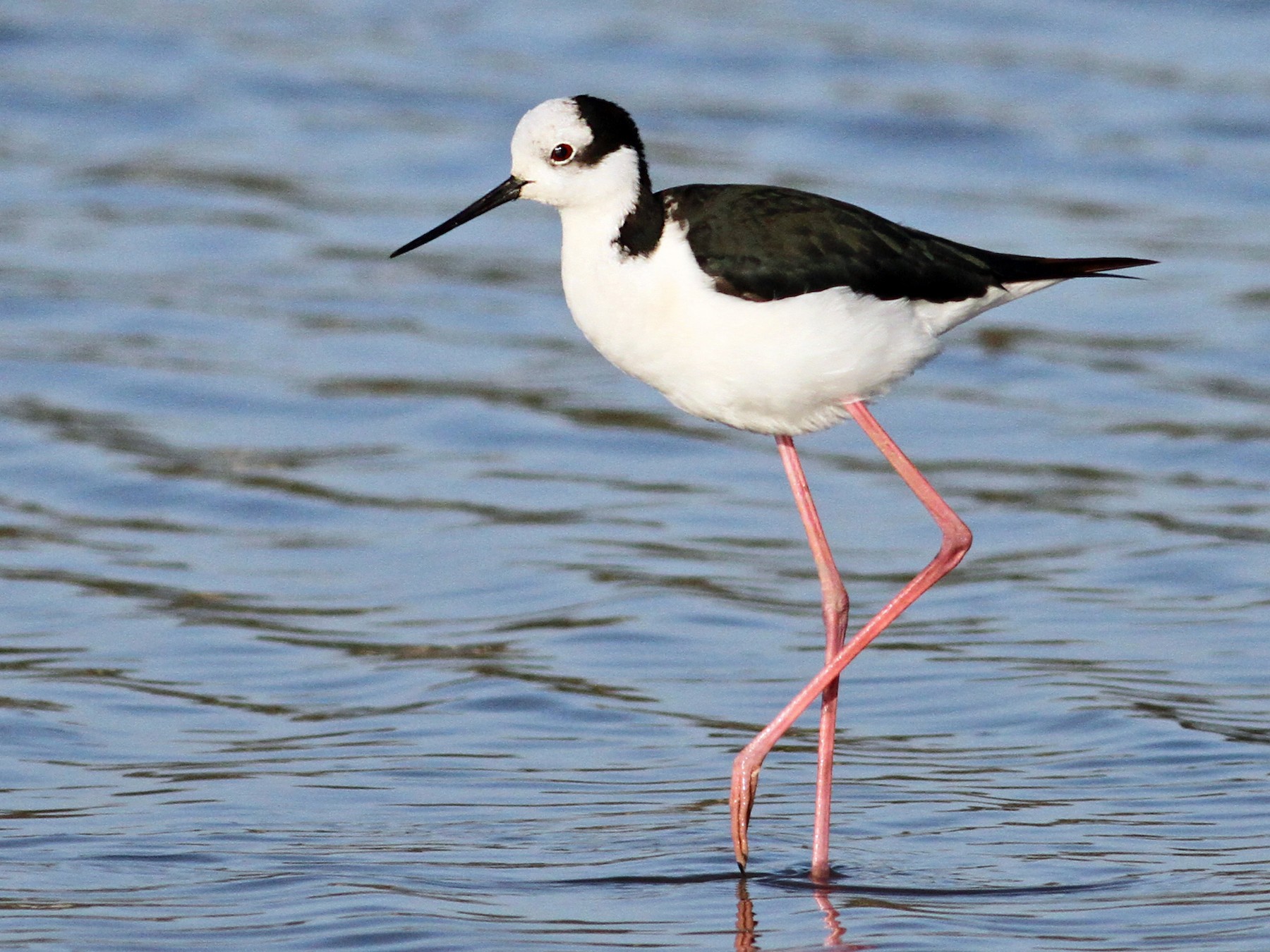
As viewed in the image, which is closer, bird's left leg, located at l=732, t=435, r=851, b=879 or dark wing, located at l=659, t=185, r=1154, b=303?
dark wing, located at l=659, t=185, r=1154, b=303

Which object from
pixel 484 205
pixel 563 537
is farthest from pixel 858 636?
pixel 563 537

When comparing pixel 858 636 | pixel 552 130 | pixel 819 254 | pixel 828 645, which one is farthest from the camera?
pixel 828 645

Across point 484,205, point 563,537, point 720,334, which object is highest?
point 484,205

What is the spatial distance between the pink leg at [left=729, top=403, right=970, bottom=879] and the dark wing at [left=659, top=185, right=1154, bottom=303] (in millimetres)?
399

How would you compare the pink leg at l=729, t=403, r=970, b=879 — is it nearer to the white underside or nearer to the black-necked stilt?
the black-necked stilt

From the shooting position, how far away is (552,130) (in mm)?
6113

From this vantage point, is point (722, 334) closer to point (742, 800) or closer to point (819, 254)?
point (819, 254)

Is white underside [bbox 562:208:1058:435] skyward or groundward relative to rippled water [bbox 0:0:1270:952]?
skyward

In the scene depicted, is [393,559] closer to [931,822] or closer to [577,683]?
[577,683]

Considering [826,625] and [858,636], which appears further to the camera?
[826,625]

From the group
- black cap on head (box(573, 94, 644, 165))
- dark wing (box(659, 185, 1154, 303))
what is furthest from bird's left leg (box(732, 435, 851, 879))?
black cap on head (box(573, 94, 644, 165))

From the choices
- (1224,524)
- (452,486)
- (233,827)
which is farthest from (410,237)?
(233,827)

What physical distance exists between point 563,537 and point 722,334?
3541 mm

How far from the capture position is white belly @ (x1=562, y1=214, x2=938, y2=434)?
5.86 meters
